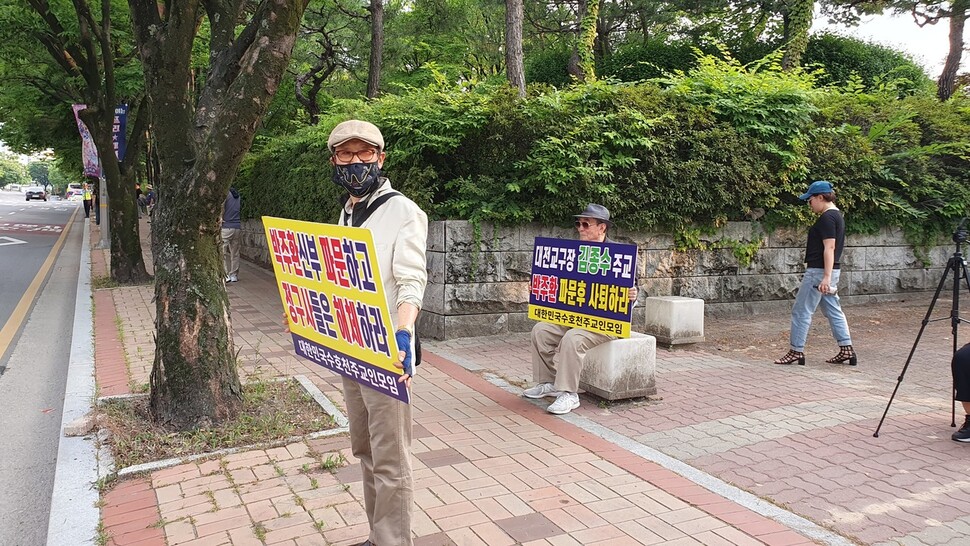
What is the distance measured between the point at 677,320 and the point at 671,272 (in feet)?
4.86

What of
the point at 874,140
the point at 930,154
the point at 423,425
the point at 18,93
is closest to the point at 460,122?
the point at 423,425

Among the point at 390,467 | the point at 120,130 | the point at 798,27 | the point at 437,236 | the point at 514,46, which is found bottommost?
the point at 390,467

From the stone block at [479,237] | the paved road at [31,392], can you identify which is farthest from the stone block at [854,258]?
the paved road at [31,392]

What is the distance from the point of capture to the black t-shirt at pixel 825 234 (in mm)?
6887

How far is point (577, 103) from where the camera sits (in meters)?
8.51

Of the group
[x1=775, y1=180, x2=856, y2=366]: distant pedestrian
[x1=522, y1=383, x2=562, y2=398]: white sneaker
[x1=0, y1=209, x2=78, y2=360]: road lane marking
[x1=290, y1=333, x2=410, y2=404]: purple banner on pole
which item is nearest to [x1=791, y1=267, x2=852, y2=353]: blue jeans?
[x1=775, y1=180, x2=856, y2=366]: distant pedestrian

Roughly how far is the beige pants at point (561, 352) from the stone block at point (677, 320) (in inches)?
108

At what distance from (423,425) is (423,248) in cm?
253

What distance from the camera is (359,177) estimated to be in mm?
2973

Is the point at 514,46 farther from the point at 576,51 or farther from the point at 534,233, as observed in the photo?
the point at 576,51

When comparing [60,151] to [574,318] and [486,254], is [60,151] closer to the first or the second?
[486,254]

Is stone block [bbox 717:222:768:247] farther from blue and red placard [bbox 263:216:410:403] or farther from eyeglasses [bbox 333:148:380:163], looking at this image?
eyeglasses [bbox 333:148:380:163]

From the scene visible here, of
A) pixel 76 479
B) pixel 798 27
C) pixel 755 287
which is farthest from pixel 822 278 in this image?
pixel 798 27

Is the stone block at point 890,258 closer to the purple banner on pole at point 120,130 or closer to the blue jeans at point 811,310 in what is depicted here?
the blue jeans at point 811,310
